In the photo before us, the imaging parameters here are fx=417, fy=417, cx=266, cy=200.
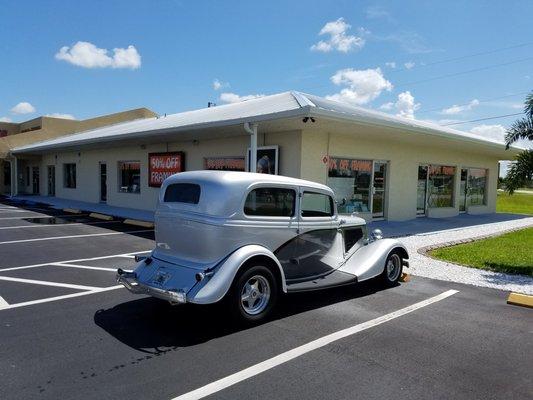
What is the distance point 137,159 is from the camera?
18.6 metres

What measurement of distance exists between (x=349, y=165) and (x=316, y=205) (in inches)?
304

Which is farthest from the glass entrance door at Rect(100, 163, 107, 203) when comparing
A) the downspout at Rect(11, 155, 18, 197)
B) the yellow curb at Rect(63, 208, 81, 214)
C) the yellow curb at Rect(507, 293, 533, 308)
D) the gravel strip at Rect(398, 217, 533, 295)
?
the yellow curb at Rect(507, 293, 533, 308)

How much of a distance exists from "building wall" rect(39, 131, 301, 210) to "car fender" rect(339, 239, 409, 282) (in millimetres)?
5519

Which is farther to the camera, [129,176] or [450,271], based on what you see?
[129,176]

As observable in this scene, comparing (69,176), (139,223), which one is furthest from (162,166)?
(69,176)

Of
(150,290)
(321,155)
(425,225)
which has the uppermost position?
(321,155)

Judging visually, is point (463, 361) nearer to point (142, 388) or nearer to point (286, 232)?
point (286, 232)

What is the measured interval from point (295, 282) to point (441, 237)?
7.82 m

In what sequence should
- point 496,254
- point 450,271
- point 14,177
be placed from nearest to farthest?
point 450,271, point 496,254, point 14,177

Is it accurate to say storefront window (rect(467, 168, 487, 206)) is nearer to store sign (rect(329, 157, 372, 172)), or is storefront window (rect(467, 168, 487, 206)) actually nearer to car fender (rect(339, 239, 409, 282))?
store sign (rect(329, 157, 372, 172))

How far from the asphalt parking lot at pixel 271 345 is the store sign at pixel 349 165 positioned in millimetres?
6458

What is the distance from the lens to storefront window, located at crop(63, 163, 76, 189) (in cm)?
2436

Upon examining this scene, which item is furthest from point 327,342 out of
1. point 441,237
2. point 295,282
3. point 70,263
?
point 441,237

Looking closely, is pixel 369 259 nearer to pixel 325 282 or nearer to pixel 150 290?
pixel 325 282
